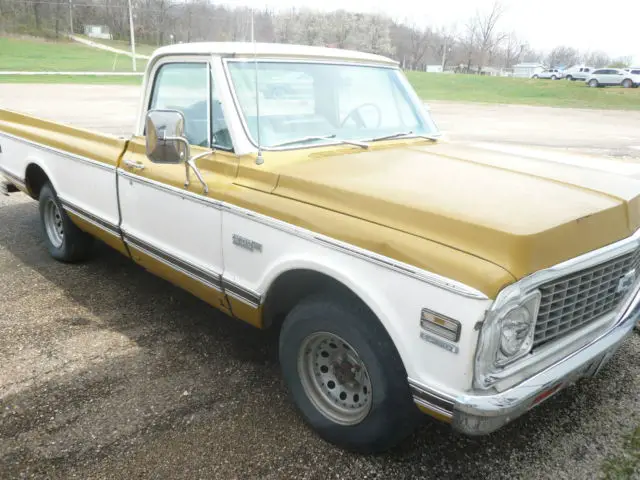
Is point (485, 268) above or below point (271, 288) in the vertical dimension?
above

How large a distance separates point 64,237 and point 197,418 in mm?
2793

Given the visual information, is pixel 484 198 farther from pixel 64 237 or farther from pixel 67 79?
pixel 67 79

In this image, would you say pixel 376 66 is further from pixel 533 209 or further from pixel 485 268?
pixel 485 268

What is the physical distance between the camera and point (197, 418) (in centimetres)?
296

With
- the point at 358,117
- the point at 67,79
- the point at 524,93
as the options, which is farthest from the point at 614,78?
the point at 358,117

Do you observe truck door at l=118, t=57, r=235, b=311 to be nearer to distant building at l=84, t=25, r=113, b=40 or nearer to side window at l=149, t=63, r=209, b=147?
side window at l=149, t=63, r=209, b=147

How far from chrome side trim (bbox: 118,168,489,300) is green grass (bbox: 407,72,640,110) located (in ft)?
95.5

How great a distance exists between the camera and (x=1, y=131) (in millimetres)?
5398

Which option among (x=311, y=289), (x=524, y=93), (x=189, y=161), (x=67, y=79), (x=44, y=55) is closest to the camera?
(x=311, y=289)

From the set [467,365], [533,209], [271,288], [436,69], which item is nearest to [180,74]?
[271,288]

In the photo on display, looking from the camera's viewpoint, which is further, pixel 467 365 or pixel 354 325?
pixel 354 325

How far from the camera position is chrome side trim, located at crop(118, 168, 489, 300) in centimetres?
197

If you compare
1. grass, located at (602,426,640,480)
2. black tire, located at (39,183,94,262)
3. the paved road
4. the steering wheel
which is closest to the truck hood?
the steering wheel

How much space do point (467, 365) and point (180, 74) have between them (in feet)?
8.82
